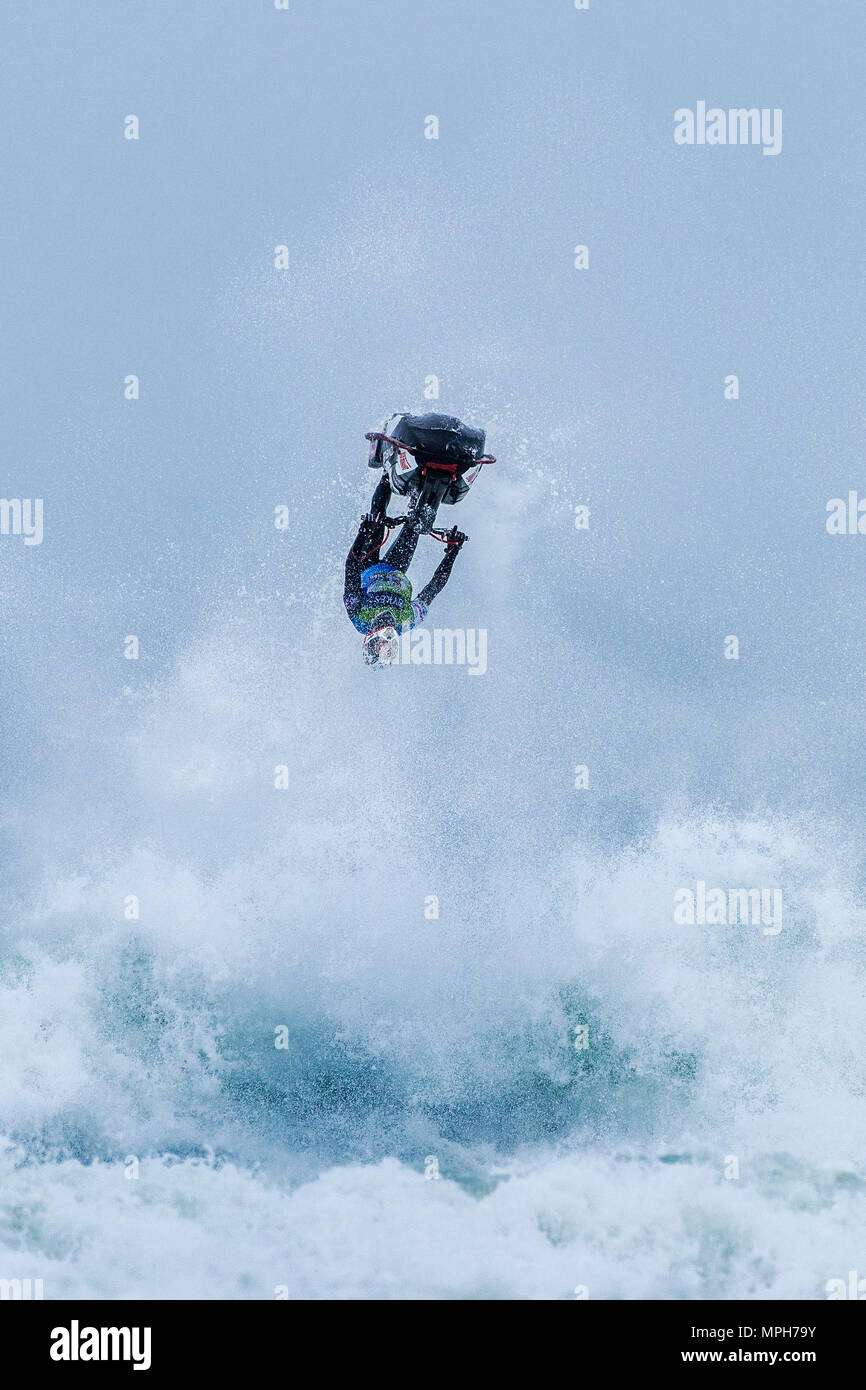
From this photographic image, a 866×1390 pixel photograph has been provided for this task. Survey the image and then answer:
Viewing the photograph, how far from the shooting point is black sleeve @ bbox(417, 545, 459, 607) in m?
18.9

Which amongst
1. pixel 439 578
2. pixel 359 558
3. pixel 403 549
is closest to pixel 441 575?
pixel 439 578

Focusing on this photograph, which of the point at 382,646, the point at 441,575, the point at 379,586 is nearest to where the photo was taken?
the point at 379,586

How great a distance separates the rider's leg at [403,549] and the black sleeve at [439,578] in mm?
570

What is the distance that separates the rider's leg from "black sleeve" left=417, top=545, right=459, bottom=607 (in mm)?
570

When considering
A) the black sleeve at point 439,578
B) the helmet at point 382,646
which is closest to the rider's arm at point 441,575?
the black sleeve at point 439,578

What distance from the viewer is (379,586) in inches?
727

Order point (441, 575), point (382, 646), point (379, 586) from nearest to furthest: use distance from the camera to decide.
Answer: point (379, 586) < point (382, 646) < point (441, 575)

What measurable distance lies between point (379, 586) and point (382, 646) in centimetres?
99

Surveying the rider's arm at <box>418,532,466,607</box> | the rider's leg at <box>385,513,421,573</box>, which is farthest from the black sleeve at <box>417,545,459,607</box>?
the rider's leg at <box>385,513,421,573</box>

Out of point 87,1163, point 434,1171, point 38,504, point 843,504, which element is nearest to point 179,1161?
point 87,1163

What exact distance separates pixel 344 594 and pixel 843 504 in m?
13.5

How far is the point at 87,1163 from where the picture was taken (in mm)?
29062

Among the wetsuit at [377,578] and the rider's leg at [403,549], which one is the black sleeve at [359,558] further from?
the rider's leg at [403,549]

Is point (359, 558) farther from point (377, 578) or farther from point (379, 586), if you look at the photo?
point (379, 586)
